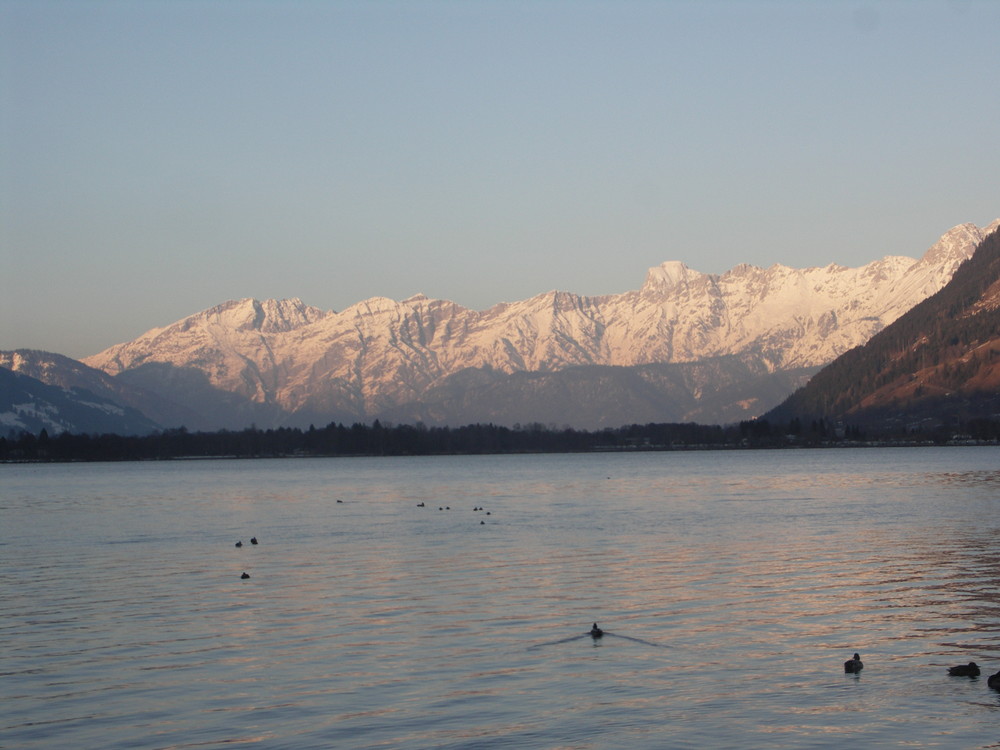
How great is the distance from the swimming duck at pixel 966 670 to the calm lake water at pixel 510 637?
0.29m

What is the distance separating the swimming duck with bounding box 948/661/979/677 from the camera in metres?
A: 39.8

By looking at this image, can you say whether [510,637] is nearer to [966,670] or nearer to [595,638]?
[595,638]

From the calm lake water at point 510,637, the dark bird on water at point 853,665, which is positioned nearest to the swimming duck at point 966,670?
the calm lake water at point 510,637

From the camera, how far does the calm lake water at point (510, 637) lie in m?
35.5

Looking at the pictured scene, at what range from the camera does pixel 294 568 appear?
75.2 meters

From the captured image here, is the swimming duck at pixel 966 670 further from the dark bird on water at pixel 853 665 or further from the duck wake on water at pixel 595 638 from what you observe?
the duck wake on water at pixel 595 638

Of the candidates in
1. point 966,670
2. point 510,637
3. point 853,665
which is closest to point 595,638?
point 510,637

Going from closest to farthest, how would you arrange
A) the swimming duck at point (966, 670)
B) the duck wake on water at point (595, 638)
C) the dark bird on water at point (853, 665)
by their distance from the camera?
the swimming duck at point (966, 670) → the dark bird on water at point (853, 665) → the duck wake on water at point (595, 638)

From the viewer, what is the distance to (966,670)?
39.9m

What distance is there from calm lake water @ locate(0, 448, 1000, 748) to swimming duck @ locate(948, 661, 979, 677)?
289 millimetres

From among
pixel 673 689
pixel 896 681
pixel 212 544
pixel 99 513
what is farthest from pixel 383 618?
pixel 99 513

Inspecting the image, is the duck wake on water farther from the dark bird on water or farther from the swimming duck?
the swimming duck

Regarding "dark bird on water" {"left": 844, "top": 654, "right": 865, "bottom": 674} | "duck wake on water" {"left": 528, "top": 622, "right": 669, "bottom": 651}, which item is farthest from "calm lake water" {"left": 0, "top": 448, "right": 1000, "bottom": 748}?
"dark bird on water" {"left": 844, "top": 654, "right": 865, "bottom": 674}

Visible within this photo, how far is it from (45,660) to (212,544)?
4827 cm
